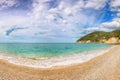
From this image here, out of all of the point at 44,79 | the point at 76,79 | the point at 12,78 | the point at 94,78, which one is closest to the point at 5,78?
the point at 12,78

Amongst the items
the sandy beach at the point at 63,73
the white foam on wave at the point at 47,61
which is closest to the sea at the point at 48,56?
the white foam on wave at the point at 47,61

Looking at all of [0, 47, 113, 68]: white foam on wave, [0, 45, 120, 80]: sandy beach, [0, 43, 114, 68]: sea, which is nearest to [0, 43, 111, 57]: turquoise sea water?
[0, 43, 114, 68]: sea

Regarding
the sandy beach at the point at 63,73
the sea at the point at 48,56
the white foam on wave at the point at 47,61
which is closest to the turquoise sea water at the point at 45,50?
the sea at the point at 48,56

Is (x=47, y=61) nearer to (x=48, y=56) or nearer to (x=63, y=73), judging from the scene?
(x=48, y=56)

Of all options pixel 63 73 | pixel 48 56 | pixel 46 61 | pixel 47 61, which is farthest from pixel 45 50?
pixel 63 73

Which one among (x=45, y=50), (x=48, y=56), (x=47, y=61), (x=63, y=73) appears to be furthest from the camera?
(x=45, y=50)

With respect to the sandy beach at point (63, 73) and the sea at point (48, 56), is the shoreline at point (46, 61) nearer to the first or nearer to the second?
the sea at point (48, 56)

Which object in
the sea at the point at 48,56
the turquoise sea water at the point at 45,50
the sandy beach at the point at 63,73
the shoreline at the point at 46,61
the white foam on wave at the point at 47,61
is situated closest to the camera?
the sandy beach at the point at 63,73

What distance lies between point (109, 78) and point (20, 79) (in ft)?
25.2

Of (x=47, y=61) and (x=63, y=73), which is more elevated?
(x=63, y=73)

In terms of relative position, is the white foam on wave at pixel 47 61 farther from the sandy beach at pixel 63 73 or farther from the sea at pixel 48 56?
the sandy beach at pixel 63 73

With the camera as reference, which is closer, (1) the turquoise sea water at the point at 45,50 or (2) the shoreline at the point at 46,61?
(2) the shoreline at the point at 46,61

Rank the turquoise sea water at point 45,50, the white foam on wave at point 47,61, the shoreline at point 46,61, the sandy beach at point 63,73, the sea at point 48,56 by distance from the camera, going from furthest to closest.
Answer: the turquoise sea water at point 45,50 < the sea at point 48,56 < the white foam on wave at point 47,61 < the shoreline at point 46,61 < the sandy beach at point 63,73

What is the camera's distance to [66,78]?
14.6 meters
